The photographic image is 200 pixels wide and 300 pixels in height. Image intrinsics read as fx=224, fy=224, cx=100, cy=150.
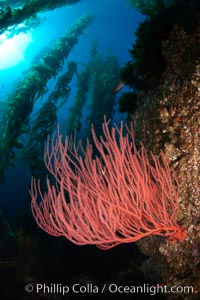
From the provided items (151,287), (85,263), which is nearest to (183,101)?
(151,287)

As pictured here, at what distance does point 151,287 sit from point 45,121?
18.1 ft

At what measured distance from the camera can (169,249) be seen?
3.11 metres

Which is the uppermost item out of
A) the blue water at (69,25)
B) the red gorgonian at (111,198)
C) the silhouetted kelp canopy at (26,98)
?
the blue water at (69,25)

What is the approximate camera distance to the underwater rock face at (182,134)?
2842 millimetres

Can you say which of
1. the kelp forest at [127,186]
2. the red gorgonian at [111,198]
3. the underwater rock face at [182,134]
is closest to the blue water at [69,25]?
the kelp forest at [127,186]

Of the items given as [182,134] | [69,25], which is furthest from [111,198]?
→ [69,25]

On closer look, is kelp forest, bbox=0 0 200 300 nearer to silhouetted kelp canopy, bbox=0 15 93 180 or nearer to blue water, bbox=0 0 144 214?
silhouetted kelp canopy, bbox=0 15 93 180

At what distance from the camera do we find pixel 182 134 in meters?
2.95

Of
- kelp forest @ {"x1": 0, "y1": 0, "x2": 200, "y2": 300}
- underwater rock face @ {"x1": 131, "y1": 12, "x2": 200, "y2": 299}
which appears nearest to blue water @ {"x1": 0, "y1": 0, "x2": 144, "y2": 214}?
kelp forest @ {"x1": 0, "y1": 0, "x2": 200, "y2": 300}

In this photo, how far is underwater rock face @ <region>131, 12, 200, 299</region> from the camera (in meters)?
2.84

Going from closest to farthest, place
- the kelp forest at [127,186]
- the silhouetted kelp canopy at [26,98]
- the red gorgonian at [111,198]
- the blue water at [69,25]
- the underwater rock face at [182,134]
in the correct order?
the red gorgonian at [111,198] < the kelp forest at [127,186] < the underwater rock face at [182,134] < the silhouetted kelp canopy at [26,98] < the blue water at [69,25]

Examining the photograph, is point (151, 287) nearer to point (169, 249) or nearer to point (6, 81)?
point (169, 249)

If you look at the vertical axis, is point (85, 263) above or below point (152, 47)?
below

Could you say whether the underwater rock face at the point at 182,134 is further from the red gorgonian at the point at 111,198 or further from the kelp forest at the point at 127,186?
the red gorgonian at the point at 111,198
